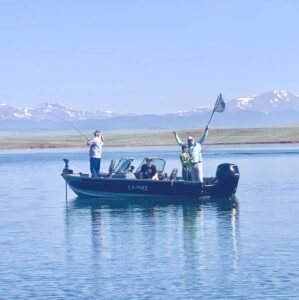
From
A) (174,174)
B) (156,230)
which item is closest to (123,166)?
(174,174)

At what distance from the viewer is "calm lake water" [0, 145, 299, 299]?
775 inches

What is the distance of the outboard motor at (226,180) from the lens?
35812mm

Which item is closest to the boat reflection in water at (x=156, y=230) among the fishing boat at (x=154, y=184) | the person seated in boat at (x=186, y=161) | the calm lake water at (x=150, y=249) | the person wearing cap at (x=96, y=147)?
the calm lake water at (x=150, y=249)

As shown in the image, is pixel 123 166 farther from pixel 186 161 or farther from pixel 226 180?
pixel 226 180

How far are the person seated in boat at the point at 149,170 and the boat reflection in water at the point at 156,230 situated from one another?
0.81m

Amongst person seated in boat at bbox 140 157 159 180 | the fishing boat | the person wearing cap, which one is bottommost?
the fishing boat

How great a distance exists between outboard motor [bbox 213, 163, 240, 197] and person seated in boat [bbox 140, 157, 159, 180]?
219 centimetres

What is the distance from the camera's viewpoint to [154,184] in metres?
36.6

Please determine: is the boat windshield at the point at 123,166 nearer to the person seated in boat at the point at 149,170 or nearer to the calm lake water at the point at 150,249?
the person seated in boat at the point at 149,170

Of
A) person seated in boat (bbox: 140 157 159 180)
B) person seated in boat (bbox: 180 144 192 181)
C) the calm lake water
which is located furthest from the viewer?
person seated in boat (bbox: 140 157 159 180)

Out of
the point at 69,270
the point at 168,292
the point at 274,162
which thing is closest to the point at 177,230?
the point at 69,270

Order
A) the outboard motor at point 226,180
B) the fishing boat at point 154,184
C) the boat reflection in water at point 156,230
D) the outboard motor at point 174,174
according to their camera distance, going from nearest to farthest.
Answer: the boat reflection in water at point 156,230 < the outboard motor at point 226,180 < the fishing boat at point 154,184 < the outboard motor at point 174,174

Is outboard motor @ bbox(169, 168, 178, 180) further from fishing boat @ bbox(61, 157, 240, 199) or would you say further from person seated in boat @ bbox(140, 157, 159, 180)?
person seated in boat @ bbox(140, 157, 159, 180)

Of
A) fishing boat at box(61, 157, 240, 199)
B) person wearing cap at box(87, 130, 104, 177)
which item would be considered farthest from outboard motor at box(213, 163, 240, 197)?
person wearing cap at box(87, 130, 104, 177)
